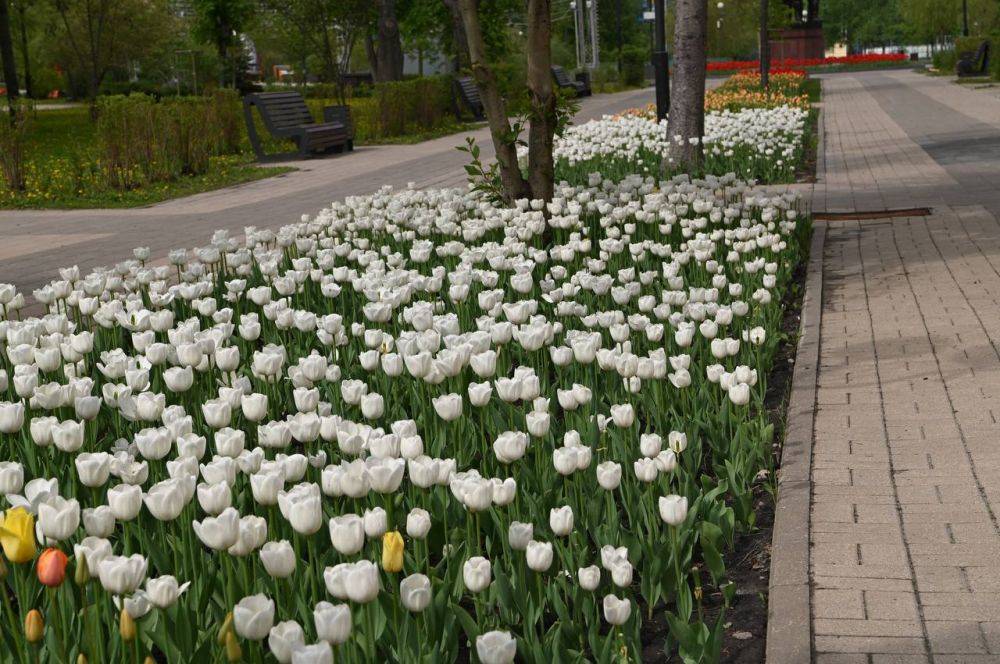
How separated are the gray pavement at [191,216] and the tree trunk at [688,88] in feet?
9.85

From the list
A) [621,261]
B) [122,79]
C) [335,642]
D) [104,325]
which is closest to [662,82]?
[621,261]

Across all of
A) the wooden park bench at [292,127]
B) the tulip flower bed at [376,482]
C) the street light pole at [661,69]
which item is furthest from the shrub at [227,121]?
the tulip flower bed at [376,482]

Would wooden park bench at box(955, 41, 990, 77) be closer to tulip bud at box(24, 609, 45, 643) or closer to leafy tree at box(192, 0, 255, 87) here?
leafy tree at box(192, 0, 255, 87)

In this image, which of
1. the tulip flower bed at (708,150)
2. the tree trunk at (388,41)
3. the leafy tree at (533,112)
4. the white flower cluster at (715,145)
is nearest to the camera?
the leafy tree at (533,112)

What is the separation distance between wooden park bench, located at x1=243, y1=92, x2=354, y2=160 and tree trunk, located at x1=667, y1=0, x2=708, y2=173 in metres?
8.70

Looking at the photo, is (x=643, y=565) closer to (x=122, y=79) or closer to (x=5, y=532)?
(x=5, y=532)

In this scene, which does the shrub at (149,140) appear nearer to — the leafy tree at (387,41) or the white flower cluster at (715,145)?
the white flower cluster at (715,145)

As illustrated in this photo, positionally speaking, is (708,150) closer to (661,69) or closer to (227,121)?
(661,69)

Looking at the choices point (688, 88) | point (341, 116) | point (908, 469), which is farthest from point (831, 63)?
point (908, 469)

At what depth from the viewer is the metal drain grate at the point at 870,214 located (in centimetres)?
1148

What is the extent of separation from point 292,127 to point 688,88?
30.6 ft

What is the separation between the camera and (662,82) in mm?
18594

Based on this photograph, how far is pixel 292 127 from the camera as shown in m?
21.5

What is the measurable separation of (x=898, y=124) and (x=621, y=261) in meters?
18.5
